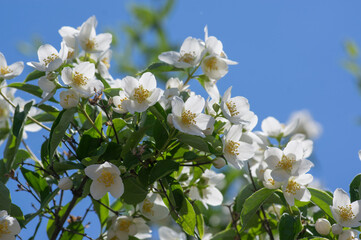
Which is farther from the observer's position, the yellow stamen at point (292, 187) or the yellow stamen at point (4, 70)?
the yellow stamen at point (4, 70)

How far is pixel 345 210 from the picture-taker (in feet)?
4.22

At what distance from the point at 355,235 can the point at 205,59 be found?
0.66 m

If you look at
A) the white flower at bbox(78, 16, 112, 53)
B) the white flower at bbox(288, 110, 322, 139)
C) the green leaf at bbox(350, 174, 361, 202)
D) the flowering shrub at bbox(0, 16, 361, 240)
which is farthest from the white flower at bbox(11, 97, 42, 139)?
the white flower at bbox(288, 110, 322, 139)

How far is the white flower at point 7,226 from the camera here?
1.24m

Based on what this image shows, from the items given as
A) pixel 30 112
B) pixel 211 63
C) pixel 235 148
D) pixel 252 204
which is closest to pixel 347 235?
pixel 252 204

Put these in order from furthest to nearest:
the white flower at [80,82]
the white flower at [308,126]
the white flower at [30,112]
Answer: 1. the white flower at [308,126]
2. the white flower at [30,112]
3. the white flower at [80,82]

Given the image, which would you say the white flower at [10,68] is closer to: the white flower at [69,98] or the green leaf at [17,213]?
the white flower at [69,98]

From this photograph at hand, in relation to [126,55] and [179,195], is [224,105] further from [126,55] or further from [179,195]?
[126,55]

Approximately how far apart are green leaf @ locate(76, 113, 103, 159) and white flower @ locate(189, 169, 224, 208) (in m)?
0.41

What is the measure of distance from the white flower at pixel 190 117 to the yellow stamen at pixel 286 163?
257 mm

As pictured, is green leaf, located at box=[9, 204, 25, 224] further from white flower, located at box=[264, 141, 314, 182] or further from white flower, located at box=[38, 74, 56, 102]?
white flower, located at box=[264, 141, 314, 182]

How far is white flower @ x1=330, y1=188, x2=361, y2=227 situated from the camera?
4.21 feet

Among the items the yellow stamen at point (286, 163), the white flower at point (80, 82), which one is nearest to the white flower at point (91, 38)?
the white flower at point (80, 82)

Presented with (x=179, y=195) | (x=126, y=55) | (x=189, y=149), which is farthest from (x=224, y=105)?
(x=126, y=55)
